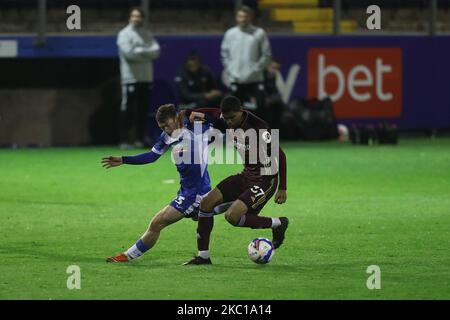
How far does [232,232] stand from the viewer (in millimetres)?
12797

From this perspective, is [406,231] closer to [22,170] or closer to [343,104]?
[22,170]

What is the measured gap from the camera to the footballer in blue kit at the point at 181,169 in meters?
10.6

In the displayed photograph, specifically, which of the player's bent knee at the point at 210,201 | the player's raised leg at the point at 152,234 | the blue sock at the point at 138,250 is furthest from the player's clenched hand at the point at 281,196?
the blue sock at the point at 138,250

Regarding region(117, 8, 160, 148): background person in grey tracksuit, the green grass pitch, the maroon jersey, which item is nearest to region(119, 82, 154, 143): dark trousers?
region(117, 8, 160, 148): background person in grey tracksuit

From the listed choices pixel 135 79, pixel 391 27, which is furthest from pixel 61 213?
pixel 391 27

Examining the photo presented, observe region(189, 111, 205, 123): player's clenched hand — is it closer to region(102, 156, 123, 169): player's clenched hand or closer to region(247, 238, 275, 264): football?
region(102, 156, 123, 169): player's clenched hand

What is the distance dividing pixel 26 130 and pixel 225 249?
10.4 metres

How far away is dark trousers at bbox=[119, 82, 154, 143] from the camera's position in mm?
20641

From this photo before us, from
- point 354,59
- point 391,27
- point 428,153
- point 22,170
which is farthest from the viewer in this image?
point 391,27

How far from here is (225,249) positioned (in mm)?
11555

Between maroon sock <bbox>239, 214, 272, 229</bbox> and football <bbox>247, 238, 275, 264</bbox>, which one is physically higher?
maroon sock <bbox>239, 214, 272, 229</bbox>

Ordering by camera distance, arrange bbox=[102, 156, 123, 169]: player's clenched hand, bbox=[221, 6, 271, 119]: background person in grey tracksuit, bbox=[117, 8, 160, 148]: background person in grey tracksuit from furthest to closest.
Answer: bbox=[221, 6, 271, 119]: background person in grey tracksuit
bbox=[117, 8, 160, 148]: background person in grey tracksuit
bbox=[102, 156, 123, 169]: player's clenched hand

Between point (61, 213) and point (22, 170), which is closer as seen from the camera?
point (61, 213)

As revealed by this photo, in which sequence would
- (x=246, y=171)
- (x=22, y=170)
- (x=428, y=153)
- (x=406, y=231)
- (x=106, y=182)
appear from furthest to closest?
(x=428, y=153) < (x=22, y=170) < (x=106, y=182) < (x=406, y=231) < (x=246, y=171)
